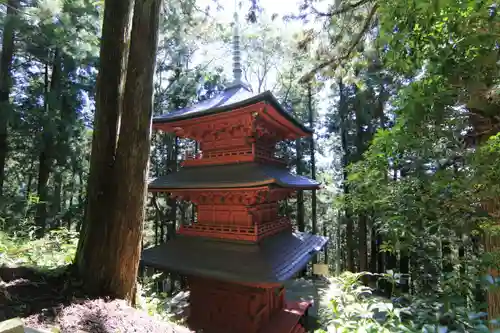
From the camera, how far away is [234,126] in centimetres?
610

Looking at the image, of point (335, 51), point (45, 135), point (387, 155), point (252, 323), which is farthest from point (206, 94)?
point (387, 155)

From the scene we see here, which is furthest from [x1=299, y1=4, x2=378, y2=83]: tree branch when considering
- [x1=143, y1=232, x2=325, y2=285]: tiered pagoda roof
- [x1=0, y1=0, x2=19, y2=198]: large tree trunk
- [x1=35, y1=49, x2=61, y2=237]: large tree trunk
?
[x1=35, y1=49, x2=61, y2=237]: large tree trunk

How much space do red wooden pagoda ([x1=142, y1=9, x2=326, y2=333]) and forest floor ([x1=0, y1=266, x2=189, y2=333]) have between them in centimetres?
238

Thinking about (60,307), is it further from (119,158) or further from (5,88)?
(5,88)

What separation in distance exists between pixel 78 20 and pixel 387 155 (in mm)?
13203

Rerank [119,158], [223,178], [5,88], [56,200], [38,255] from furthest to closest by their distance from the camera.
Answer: [56,200] < [5,88] < [223,178] < [38,255] < [119,158]

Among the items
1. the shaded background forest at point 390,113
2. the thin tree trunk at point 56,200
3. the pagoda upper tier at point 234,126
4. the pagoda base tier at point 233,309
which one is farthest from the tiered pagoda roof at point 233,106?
the thin tree trunk at point 56,200

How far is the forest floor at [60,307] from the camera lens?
2275 millimetres

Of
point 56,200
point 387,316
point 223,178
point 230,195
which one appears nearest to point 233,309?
point 230,195

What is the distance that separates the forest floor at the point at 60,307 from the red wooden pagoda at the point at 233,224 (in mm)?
2377

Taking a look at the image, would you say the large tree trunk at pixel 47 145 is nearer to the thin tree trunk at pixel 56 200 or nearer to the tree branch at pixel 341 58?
the thin tree trunk at pixel 56 200

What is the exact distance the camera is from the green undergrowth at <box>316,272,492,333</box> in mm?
1486

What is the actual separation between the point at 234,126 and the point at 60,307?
14.7 feet

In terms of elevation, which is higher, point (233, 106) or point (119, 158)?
point (233, 106)
